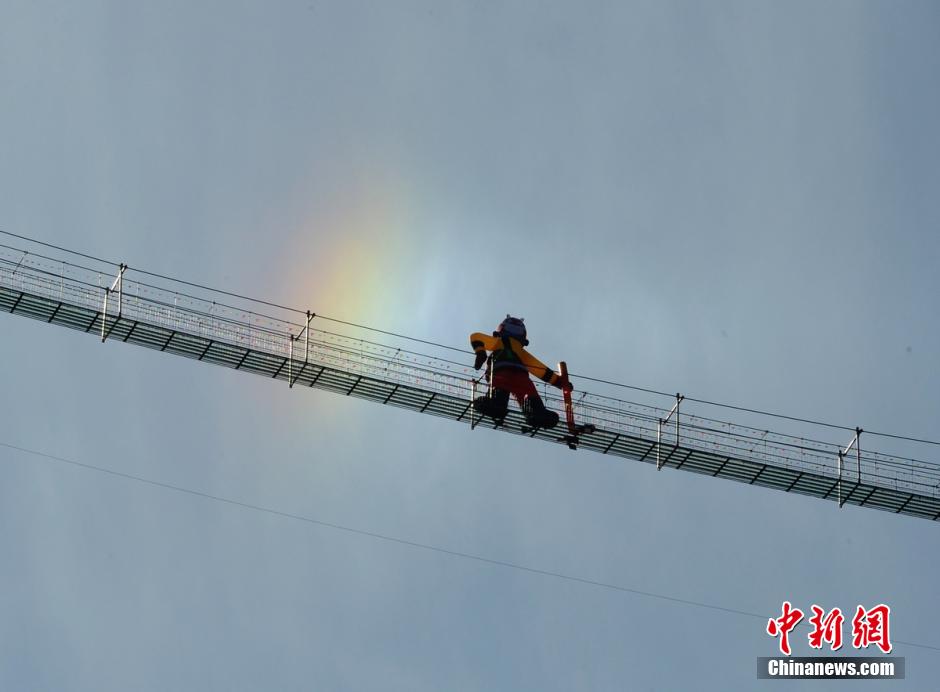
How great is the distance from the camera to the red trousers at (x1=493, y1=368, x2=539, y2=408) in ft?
244

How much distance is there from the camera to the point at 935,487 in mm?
79312

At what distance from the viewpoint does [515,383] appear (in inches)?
2938

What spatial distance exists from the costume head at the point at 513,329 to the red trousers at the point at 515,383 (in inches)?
53.1

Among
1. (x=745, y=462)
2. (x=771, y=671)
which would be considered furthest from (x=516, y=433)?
(x=771, y=671)

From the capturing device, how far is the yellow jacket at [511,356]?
74750mm

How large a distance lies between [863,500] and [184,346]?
87.0 feet

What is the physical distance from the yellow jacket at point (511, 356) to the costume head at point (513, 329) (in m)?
0.18

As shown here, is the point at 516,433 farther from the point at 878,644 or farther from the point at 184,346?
the point at 878,644

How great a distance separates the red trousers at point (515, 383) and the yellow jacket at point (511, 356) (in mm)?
229

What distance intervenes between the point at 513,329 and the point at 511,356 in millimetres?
1110

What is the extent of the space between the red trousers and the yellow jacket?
0.23 m

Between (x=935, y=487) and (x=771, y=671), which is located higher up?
(x=935, y=487)

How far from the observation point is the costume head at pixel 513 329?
247 feet

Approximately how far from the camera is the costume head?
75250 millimetres
